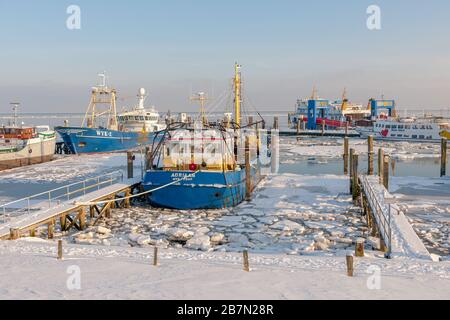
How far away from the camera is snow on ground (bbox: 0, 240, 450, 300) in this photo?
27.5ft

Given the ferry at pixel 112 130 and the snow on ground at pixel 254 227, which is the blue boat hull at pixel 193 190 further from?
the ferry at pixel 112 130

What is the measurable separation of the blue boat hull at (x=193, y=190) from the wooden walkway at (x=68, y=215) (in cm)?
207

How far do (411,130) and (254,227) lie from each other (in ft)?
181

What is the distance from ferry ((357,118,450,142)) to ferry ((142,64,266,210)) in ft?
157

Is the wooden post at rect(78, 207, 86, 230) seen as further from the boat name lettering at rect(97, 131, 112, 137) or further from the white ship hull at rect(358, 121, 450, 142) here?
the white ship hull at rect(358, 121, 450, 142)

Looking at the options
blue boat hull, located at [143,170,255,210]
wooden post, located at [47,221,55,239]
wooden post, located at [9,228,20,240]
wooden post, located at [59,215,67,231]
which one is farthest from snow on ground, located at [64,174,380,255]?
wooden post, located at [9,228,20,240]

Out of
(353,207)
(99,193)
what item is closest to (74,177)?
(99,193)

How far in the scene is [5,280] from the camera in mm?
9219

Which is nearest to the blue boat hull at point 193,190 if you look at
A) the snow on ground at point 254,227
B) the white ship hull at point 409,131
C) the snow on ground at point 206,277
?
the snow on ground at point 254,227

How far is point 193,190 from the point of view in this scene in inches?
788

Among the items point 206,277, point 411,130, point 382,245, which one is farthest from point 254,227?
point 411,130

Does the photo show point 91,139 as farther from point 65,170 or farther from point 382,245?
point 382,245

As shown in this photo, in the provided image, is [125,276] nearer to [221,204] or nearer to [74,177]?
[221,204]
